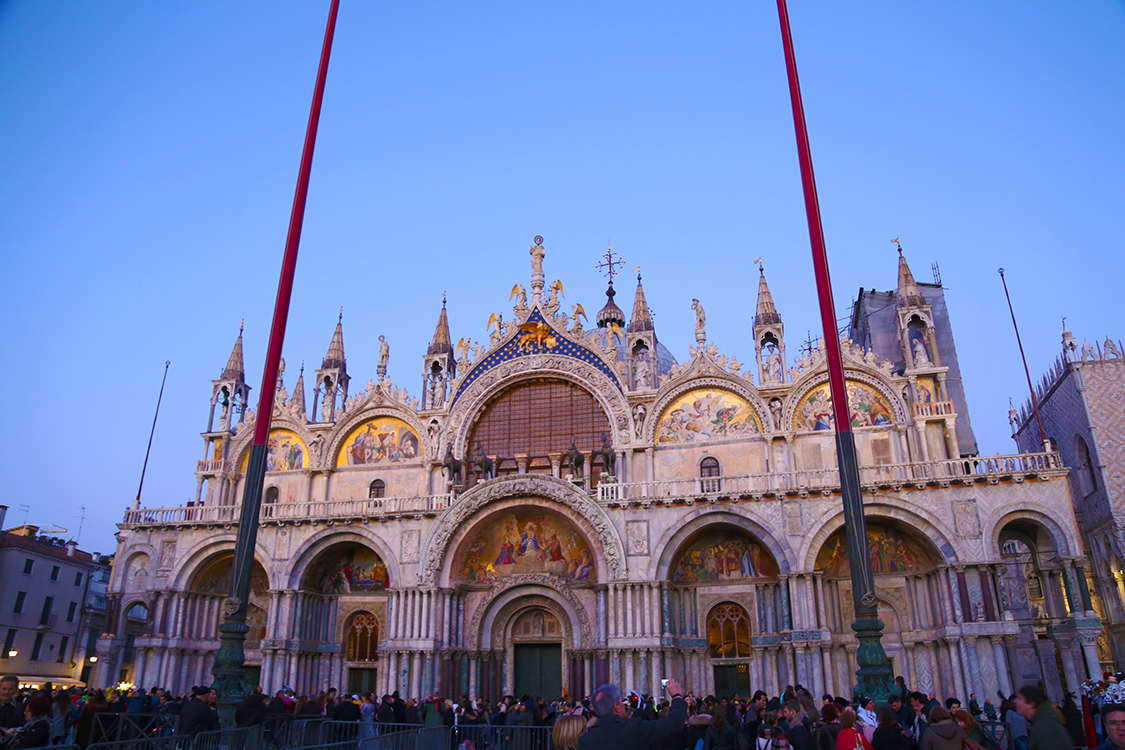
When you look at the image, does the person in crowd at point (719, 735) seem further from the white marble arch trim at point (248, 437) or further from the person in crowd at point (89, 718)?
the white marble arch trim at point (248, 437)

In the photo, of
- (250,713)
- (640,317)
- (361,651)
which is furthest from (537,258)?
(250,713)

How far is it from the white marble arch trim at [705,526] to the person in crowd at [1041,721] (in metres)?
18.1

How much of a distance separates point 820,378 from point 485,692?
52.1 ft

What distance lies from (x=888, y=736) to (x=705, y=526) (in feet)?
57.8

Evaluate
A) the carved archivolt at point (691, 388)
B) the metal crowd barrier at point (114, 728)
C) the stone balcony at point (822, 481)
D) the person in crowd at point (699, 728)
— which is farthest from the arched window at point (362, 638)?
the person in crowd at point (699, 728)

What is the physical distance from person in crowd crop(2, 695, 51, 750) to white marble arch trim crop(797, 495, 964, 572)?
66.2ft

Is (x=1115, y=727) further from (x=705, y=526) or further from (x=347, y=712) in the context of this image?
(x=705, y=526)

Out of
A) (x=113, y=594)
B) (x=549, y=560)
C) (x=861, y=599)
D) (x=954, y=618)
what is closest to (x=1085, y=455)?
(x=954, y=618)

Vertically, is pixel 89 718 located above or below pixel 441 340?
below

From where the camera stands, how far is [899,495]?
24.2 meters

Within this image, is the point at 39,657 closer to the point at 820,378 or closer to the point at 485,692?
the point at 485,692

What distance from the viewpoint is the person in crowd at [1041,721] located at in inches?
245

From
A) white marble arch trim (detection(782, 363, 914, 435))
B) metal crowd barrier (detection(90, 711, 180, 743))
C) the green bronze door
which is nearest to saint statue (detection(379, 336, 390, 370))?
the green bronze door

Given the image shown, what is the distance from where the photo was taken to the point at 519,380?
1225 inches
